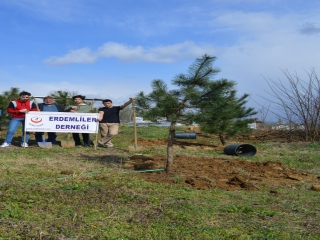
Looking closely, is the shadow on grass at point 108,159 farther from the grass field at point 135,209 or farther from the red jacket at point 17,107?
the red jacket at point 17,107

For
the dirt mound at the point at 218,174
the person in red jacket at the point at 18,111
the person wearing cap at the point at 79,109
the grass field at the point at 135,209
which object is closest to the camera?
the grass field at the point at 135,209

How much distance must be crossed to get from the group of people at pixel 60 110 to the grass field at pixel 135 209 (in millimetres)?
4540

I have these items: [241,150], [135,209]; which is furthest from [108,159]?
[135,209]

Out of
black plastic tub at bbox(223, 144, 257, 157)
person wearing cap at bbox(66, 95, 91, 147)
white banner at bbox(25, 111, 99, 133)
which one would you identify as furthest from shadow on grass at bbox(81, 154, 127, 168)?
black plastic tub at bbox(223, 144, 257, 157)

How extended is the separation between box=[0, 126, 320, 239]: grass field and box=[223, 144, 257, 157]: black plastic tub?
13.7ft

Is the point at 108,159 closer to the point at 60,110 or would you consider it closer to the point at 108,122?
the point at 108,122

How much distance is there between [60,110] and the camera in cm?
1391

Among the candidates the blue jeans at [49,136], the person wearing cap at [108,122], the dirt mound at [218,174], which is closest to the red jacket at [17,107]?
the blue jeans at [49,136]

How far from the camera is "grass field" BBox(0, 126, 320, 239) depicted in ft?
15.0

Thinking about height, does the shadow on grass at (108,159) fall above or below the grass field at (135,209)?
above

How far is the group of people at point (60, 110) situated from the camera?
12.9 m

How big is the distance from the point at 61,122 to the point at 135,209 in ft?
27.6

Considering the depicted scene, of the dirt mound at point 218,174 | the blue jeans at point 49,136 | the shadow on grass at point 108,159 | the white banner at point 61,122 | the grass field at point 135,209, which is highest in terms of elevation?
the white banner at point 61,122

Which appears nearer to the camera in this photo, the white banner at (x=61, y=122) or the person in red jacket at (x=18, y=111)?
the person in red jacket at (x=18, y=111)
